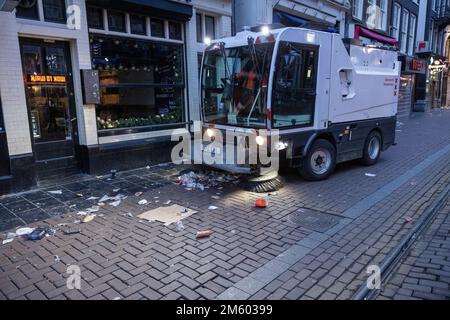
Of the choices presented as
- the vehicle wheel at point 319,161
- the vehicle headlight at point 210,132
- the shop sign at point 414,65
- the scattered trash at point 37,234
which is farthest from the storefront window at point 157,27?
the shop sign at point 414,65

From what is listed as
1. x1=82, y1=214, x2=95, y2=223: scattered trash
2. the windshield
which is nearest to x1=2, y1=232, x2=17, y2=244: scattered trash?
x1=82, y1=214, x2=95, y2=223: scattered trash

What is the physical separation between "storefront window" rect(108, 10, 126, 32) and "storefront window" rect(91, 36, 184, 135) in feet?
0.76

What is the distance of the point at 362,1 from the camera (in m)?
16.7

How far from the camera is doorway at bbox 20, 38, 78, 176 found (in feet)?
21.0

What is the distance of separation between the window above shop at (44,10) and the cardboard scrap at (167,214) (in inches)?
166

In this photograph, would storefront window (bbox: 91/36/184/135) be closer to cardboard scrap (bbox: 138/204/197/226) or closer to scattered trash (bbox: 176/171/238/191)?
scattered trash (bbox: 176/171/238/191)

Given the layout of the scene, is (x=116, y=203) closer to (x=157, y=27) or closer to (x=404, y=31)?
(x=157, y=27)

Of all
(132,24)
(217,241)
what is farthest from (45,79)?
(217,241)

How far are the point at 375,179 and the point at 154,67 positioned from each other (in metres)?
5.76

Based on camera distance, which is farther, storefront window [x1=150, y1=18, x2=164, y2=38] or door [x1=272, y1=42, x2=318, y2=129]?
storefront window [x1=150, y1=18, x2=164, y2=38]

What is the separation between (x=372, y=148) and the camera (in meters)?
8.40

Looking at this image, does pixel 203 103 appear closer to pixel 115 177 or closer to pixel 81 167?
pixel 115 177

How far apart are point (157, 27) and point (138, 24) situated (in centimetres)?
52
